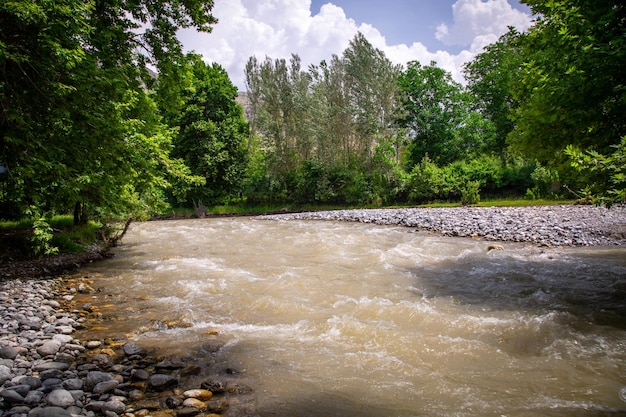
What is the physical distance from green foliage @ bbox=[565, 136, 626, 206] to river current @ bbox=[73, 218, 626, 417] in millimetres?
2174

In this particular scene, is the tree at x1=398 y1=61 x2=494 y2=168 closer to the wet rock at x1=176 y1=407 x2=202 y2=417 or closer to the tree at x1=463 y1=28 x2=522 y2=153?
the tree at x1=463 y1=28 x2=522 y2=153

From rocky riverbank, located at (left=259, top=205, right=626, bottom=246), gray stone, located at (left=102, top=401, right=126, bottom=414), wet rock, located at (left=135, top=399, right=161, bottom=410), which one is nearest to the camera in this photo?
gray stone, located at (left=102, top=401, right=126, bottom=414)

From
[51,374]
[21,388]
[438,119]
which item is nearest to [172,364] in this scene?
[51,374]

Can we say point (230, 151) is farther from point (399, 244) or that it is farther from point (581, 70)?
point (581, 70)

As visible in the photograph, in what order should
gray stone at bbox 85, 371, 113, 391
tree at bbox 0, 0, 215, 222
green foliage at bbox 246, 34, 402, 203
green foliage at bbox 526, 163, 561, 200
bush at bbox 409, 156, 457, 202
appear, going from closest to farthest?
gray stone at bbox 85, 371, 113, 391
tree at bbox 0, 0, 215, 222
green foliage at bbox 526, 163, 561, 200
bush at bbox 409, 156, 457, 202
green foliage at bbox 246, 34, 402, 203

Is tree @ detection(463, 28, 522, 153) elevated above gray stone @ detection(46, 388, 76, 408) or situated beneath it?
elevated above

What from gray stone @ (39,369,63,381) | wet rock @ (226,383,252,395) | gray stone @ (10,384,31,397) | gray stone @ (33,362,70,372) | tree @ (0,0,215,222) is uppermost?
tree @ (0,0,215,222)

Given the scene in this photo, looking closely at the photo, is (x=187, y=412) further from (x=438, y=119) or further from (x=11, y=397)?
(x=438, y=119)

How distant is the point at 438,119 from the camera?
41.1m

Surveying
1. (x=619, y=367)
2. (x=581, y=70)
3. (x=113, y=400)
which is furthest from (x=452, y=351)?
(x=581, y=70)

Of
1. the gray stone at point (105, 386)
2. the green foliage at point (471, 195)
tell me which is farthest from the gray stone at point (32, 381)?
the green foliage at point (471, 195)

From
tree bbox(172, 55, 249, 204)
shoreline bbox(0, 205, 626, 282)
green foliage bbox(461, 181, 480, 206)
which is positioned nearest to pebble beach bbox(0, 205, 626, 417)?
shoreline bbox(0, 205, 626, 282)

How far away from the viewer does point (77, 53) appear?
704 cm

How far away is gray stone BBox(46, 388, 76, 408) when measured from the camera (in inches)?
131
